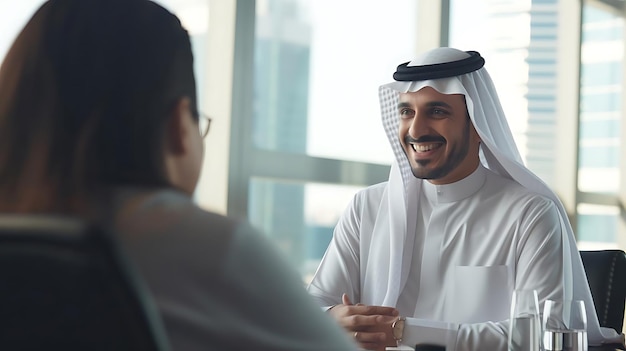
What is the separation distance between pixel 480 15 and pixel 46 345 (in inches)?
209

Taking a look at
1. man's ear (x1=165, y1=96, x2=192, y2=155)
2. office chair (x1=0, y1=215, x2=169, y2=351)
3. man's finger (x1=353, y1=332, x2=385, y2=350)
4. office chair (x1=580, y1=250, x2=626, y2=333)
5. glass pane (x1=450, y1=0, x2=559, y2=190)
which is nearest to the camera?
office chair (x1=0, y1=215, x2=169, y2=351)

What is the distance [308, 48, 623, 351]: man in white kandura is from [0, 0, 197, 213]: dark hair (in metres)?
1.87

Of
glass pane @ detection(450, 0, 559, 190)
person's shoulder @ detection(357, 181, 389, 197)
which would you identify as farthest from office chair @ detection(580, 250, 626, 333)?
glass pane @ detection(450, 0, 559, 190)

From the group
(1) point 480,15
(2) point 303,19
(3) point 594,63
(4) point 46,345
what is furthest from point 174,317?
(3) point 594,63

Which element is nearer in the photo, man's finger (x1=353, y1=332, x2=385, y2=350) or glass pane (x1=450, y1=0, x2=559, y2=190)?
man's finger (x1=353, y1=332, x2=385, y2=350)

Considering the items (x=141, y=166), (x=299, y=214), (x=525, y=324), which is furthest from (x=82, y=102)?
(x=299, y=214)

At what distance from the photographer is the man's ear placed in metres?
0.99

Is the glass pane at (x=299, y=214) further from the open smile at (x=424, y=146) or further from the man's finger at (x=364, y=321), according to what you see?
the man's finger at (x=364, y=321)

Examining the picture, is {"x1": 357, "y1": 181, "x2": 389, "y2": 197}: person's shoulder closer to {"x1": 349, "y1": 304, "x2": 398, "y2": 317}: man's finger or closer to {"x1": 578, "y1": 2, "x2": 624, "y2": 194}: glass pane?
{"x1": 349, "y1": 304, "x2": 398, "y2": 317}: man's finger

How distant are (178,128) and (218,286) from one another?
0.28m

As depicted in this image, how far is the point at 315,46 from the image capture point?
173 inches

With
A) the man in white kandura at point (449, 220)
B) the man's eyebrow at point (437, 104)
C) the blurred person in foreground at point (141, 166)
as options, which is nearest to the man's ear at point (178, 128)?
the blurred person in foreground at point (141, 166)

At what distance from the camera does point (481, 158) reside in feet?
9.97

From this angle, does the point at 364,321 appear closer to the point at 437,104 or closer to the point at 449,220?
the point at 449,220
